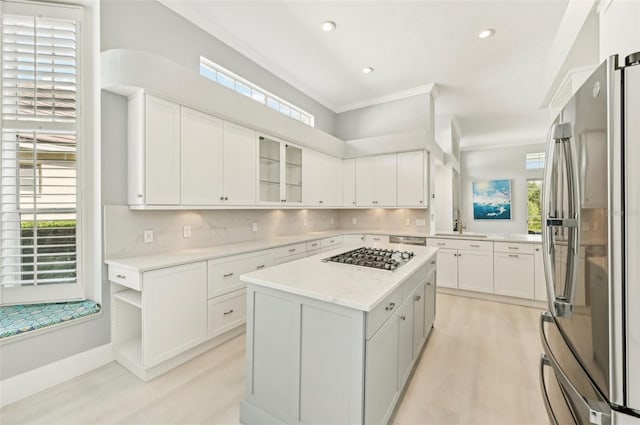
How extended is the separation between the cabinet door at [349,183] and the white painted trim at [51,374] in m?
3.87

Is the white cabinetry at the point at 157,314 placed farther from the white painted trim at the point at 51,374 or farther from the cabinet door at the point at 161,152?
the cabinet door at the point at 161,152

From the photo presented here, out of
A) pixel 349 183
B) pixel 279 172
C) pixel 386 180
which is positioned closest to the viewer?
pixel 279 172

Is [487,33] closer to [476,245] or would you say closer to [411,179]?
[411,179]

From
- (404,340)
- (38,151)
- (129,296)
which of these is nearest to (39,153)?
(38,151)

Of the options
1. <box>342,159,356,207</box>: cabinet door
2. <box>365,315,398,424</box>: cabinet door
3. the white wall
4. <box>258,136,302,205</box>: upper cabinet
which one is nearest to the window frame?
<box>258,136,302,205</box>: upper cabinet

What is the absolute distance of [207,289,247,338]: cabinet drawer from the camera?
2541 millimetres

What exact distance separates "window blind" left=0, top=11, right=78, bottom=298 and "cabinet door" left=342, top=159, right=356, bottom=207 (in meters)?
3.80

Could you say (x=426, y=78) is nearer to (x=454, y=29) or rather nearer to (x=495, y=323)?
(x=454, y=29)

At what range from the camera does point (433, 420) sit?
A: 1725 millimetres

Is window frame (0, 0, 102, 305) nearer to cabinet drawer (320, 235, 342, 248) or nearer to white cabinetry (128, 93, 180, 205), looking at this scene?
white cabinetry (128, 93, 180, 205)

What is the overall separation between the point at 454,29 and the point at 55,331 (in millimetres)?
4683

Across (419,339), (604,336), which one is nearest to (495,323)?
(419,339)

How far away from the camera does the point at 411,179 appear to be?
178 inches

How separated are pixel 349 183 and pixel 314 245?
159 cm
